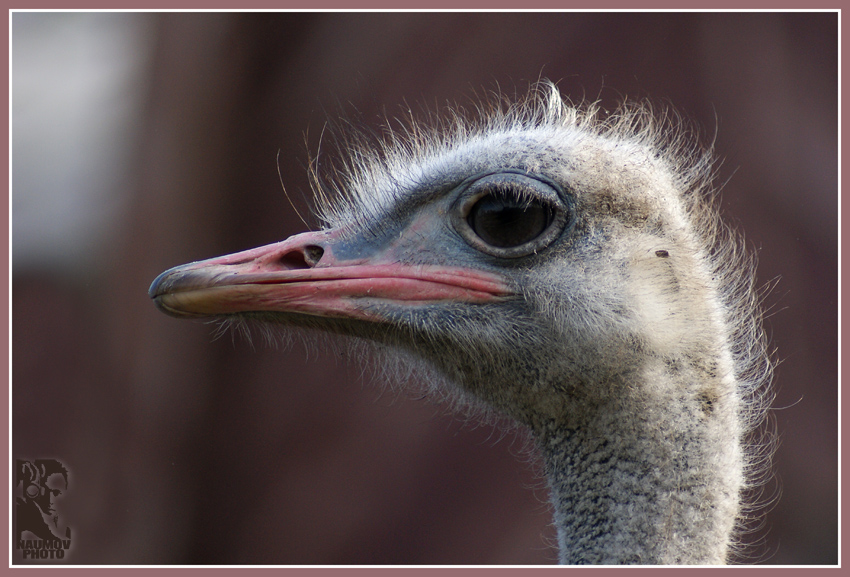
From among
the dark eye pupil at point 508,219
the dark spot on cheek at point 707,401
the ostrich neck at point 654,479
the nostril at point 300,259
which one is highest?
the dark eye pupil at point 508,219

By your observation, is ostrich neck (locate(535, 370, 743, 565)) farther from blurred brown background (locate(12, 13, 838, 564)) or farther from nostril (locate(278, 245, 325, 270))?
blurred brown background (locate(12, 13, 838, 564))

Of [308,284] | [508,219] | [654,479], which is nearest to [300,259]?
[308,284]

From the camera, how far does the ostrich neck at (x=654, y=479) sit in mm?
1625

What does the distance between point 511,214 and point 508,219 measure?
0.05 feet

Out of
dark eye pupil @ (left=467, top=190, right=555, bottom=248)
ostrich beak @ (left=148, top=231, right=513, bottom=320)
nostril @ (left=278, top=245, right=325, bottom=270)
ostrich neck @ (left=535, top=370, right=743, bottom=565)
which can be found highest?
dark eye pupil @ (left=467, top=190, right=555, bottom=248)

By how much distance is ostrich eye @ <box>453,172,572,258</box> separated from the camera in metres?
1.69

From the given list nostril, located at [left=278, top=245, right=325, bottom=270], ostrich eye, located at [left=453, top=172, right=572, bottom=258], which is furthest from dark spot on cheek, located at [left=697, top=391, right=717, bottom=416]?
nostril, located at [left=278, top=245, right=325, bottom=270]

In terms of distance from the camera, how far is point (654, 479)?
1.65 meters

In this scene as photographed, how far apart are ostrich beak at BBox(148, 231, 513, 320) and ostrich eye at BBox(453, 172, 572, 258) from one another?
8cm

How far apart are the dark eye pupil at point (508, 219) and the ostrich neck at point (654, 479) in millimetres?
383

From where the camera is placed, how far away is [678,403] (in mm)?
1672

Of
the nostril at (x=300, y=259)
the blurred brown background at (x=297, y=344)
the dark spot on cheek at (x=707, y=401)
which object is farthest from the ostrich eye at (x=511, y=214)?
the blurred brown background at (x=297, y=344)

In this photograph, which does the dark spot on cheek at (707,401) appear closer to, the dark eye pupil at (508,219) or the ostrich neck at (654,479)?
the ostrich neck at (654,479)

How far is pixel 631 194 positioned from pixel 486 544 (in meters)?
3.18
